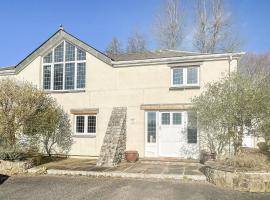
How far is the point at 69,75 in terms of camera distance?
57.8 feet

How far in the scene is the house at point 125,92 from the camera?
49.5 feet

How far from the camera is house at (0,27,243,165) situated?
1510 centimetres

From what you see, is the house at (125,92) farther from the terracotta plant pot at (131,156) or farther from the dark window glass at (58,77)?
the terracotta plant pot at (131,156)

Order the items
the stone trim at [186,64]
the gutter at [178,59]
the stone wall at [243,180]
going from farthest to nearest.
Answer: the stone trim at [186,64] < the gutter at [178,59] < the stone wall at [243,180]

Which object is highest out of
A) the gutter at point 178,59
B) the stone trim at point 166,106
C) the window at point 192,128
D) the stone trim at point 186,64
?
the gutter at point 178,59

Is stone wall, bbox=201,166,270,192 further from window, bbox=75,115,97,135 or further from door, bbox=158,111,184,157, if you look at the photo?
window, bbox=75,115,97,135

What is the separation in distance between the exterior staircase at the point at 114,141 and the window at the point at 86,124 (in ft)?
5.63

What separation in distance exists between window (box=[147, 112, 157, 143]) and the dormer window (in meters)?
4.87

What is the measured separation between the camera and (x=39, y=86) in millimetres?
18078

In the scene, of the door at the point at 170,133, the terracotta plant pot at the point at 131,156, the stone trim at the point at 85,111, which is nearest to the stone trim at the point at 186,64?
the door at the point at 170,133

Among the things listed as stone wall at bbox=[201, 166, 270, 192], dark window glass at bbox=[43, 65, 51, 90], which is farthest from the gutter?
stone wall at bbox=[201, 166, 270, 192]

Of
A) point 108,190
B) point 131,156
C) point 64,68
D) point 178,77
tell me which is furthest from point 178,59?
point 108,190

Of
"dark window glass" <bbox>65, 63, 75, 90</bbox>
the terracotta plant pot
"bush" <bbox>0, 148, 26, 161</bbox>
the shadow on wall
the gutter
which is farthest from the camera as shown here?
"dark window glass" <bbox>65, 63, 75, 90</bbox>

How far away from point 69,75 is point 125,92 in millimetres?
4128
